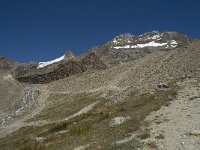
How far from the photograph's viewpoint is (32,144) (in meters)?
40.2

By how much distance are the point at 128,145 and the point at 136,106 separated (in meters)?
16.5

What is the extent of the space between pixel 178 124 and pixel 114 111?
13584 millimetres

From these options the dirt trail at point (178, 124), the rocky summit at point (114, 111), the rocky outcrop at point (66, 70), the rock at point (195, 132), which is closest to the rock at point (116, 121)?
the rocky summit at point (114, 111)

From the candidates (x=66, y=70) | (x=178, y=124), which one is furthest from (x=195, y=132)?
(x=66, y=70)

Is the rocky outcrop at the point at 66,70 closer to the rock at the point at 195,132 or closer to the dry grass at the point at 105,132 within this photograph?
the dry grass at the point at 105,132

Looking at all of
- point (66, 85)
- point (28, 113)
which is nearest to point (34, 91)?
point (66, 85)

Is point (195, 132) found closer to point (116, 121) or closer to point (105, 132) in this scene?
point (105, 132)

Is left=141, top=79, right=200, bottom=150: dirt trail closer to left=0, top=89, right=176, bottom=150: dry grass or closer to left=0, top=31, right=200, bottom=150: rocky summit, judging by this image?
left=0, top=31, right=200, bottom=150: rocky summit

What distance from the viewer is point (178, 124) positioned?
3108cm

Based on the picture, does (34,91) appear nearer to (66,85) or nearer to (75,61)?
(66,85)

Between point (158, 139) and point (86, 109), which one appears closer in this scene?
point (158, 139)

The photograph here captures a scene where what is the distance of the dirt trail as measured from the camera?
86.4 ft

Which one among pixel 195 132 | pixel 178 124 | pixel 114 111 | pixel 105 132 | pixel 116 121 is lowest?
pixel 195 132

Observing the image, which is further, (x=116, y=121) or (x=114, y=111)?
(x=114, y=111)
